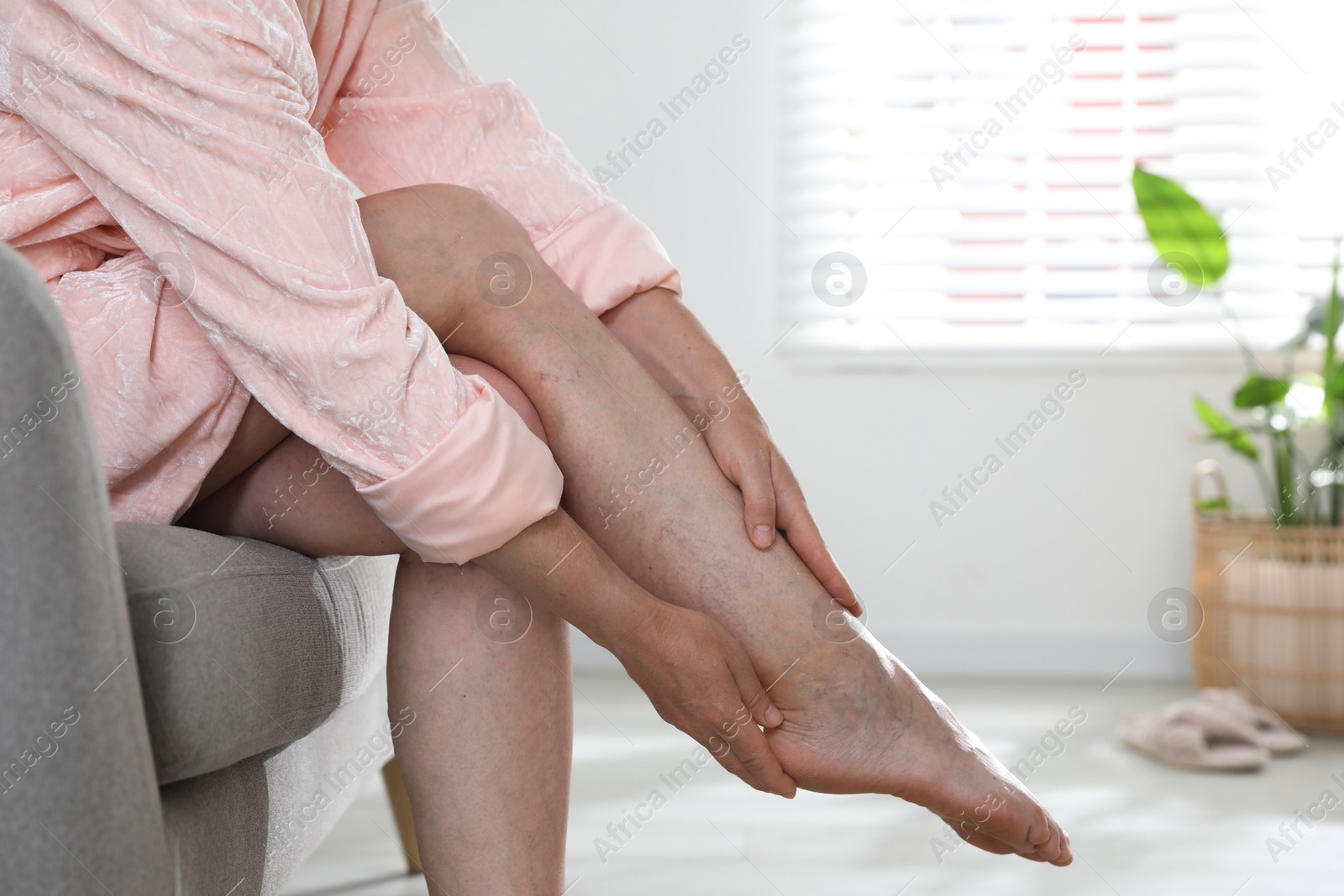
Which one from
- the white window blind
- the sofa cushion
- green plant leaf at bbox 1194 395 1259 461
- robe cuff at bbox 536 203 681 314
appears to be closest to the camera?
the sofa cushion

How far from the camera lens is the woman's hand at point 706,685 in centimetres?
68

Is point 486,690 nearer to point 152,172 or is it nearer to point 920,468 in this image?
point 152,172

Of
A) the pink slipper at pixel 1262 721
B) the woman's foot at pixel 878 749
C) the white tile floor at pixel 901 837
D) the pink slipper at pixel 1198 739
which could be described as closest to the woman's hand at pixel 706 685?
the woman's foot at pixel 878 749

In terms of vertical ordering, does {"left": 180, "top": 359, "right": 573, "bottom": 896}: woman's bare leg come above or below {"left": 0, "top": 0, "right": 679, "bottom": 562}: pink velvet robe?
below

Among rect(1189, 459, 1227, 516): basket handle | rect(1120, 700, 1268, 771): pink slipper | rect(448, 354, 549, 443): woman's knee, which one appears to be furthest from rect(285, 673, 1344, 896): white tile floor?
rect(448, 354, 549, 443): woman's knee

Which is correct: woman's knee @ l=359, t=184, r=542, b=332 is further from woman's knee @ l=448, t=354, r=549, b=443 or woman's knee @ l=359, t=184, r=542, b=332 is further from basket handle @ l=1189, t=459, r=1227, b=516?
basket handle @ l=1189, t=459, r=1227, b=516

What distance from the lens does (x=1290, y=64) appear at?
2.14 m

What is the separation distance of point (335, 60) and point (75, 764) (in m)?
0.59

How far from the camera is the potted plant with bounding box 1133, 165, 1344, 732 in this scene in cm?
183

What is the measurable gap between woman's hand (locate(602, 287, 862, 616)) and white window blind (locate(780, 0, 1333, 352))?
1.42 m

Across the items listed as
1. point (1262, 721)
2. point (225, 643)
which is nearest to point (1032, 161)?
point (1262, 721)

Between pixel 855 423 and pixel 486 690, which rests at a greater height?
pixel 486 690

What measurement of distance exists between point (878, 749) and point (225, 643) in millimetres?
406

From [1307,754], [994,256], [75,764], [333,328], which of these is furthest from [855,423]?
[75,764]
